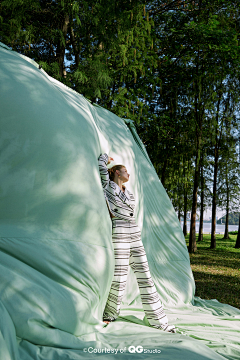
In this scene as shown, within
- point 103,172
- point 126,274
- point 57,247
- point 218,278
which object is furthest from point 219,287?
point 57,247

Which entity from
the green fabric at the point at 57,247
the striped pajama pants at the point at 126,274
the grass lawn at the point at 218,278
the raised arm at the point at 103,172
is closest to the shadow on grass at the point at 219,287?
the grass lawn at the point at 218,278

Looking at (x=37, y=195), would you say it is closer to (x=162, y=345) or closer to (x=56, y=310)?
(x=56, y=310)

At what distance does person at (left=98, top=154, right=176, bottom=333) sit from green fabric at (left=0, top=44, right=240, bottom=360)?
0.44 ft

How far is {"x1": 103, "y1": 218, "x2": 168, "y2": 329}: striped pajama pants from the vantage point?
10.0 ft

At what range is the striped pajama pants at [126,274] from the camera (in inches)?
120

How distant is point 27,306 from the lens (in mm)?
2129

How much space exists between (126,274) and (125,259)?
16 centimetres

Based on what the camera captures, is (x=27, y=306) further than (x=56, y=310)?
No

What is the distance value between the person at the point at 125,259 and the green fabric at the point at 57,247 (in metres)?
0.13

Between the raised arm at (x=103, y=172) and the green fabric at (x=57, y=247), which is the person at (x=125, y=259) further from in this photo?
the green fabric at (x=57, y=247)

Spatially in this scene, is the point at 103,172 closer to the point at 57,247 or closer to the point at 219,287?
the point at 57,247

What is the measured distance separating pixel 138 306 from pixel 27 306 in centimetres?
205

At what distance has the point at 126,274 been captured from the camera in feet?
10.4

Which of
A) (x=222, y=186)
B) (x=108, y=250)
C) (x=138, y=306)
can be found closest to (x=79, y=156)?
(x=108, y=250)
